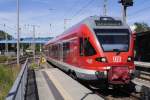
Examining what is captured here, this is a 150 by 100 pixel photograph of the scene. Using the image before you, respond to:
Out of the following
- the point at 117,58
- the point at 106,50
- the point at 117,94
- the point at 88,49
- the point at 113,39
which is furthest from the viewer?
the point at 117,94

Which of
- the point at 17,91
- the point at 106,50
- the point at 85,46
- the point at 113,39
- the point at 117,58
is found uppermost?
the point at 113,39

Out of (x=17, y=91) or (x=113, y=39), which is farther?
(x=113, y=39)

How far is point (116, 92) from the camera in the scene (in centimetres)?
1753

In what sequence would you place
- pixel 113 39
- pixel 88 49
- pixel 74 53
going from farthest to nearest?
1. pixel 74 53
2. pixel 88 49
3. pixel 113 39

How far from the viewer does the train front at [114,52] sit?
15.4 m

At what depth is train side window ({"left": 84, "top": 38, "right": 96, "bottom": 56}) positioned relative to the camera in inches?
639

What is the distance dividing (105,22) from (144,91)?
144 inches

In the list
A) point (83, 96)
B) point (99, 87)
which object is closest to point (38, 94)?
point (83, 96)

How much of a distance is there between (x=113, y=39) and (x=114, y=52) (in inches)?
28.6

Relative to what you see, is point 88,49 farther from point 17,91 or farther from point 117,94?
point 17,91

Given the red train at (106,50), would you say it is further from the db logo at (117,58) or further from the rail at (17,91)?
the rail at (17,91)

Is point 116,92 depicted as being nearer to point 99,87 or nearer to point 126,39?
point 99,87

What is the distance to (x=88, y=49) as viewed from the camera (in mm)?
16469

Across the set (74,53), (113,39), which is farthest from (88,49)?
(74,53)
